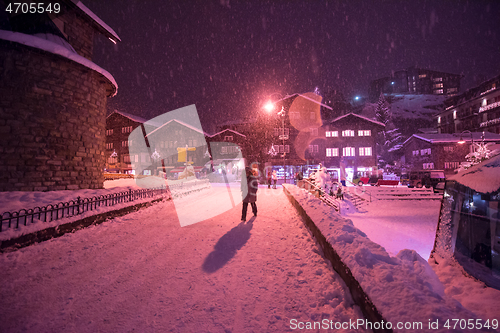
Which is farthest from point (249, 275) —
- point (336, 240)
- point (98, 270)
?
point (98, 270)

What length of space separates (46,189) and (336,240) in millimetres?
12867

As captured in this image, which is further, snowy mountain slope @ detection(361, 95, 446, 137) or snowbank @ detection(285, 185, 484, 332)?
snowy mountain slope @ detection(361, 95, 446, 137)

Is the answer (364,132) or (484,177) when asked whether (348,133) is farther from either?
(484,177)

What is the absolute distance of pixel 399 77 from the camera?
294ft

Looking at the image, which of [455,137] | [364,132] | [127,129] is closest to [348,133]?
[364,132]

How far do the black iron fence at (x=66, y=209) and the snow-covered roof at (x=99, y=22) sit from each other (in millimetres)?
12783

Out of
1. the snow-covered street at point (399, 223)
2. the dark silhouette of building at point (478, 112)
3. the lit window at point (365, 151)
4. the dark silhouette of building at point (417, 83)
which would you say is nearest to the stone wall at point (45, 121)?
the snow-covered street at point (399, 223)

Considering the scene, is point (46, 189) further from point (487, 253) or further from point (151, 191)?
point (487, 253)

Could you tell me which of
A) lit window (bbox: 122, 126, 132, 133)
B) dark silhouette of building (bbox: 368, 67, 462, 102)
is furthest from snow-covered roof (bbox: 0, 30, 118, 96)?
dark silhouette of building (bbox: 368, 67, 462, 102)

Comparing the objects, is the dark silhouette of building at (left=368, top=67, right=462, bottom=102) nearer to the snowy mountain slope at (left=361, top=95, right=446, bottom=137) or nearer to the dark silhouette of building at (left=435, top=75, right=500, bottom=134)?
the snowy mountain slope at (left=361, top=95, right=446, bottom=137)

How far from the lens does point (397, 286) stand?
95.1 inches

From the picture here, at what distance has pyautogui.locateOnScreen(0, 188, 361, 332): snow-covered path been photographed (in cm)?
260

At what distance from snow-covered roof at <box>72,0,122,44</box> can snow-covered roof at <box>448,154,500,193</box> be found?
20.8 metres

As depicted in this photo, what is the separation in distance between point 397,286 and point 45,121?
14.2 meters
